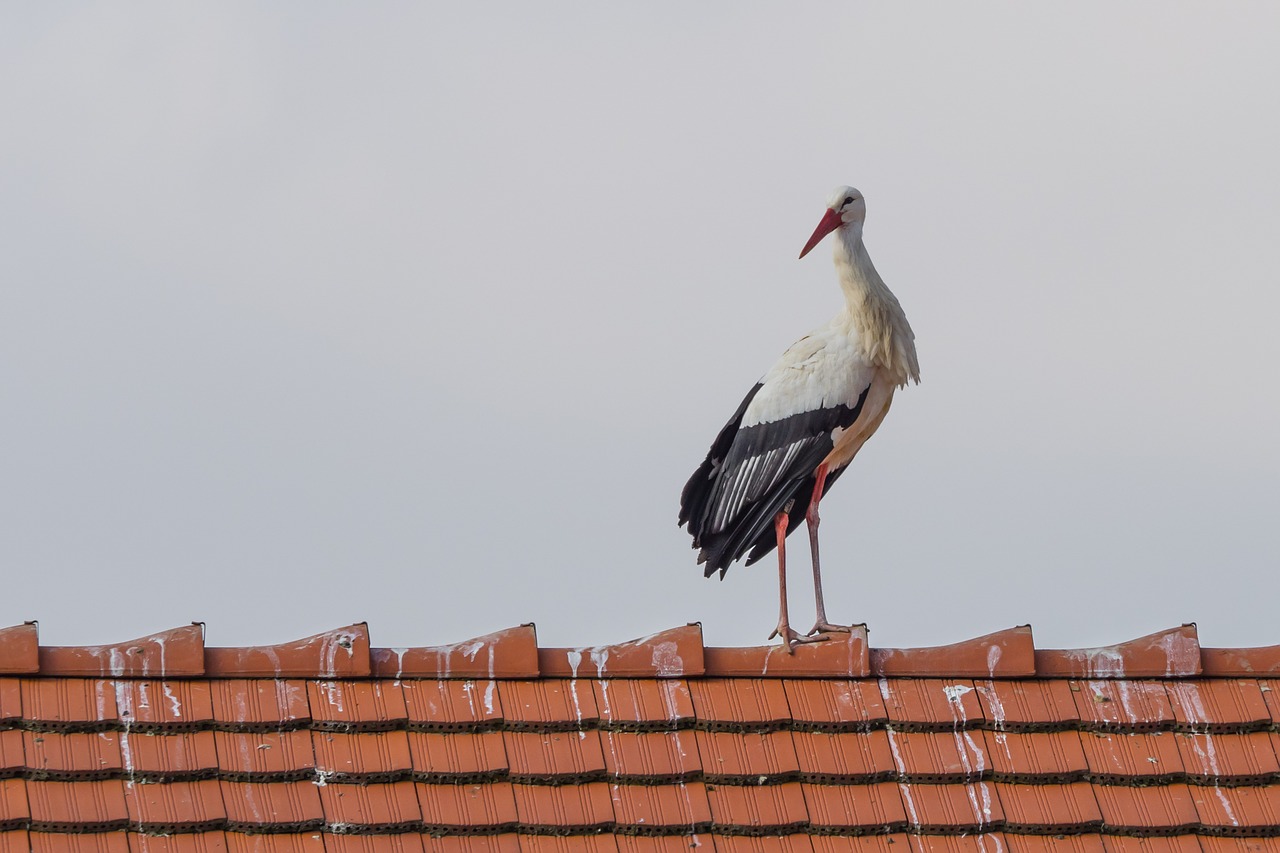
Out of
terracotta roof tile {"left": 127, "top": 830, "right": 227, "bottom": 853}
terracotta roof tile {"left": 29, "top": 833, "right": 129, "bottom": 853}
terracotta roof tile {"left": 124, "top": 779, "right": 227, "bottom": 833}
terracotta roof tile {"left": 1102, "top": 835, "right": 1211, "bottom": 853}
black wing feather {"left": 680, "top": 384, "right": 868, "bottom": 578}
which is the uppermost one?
black wing feather {"left": 680, "top": 384, "right": 868, "bottom": 578}

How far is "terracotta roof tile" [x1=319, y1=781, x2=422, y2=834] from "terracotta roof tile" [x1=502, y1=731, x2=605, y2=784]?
27cm

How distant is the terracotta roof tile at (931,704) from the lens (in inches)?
180

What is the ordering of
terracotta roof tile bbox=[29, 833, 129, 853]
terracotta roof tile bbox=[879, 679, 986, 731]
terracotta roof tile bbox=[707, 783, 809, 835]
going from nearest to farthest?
terracotta roof tile bbox=[29, 833, 129, 853] → terracotta roof tile bbox=[707, 783, 809, 835] → terracotta roof tile bbox=[879, 679, 986, 731]

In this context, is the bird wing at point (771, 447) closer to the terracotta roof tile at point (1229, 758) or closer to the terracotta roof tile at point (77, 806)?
the terracotta roof tile at point (1229, 758)

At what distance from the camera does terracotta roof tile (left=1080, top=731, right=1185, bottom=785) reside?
446 cm

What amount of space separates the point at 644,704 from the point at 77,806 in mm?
1389

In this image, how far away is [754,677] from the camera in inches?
184

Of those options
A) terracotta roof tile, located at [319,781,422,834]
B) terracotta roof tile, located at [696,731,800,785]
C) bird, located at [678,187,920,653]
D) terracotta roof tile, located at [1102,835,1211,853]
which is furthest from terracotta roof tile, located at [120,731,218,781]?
bird, located at [678,187,920,653]

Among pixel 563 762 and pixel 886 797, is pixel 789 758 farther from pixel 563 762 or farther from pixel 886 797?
pixel 563 762

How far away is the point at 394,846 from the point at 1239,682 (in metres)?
2.30

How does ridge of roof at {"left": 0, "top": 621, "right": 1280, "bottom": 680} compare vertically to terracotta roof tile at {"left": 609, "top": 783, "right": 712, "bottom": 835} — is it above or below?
above

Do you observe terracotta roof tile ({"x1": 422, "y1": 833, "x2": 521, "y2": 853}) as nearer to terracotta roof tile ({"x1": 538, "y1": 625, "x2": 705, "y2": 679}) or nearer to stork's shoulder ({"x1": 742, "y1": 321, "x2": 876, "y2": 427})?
terracotta roof tile ({"x1": 538, "y1": 625, "x2": 705, "y2": 679})

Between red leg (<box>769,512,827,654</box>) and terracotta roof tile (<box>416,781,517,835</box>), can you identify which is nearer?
terracotta roof tile (<box>416,781,517,835</box>)

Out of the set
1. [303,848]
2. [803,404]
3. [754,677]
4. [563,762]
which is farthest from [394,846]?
[803,404]
